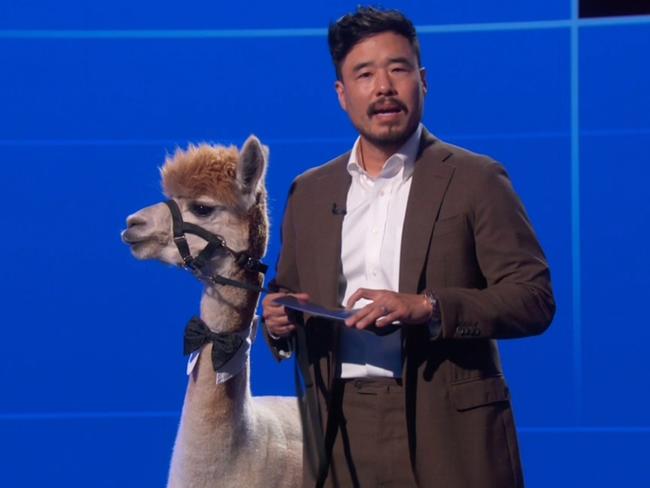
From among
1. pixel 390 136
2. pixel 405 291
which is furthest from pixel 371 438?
pixel 390 136

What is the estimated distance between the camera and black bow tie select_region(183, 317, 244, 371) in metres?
2.25

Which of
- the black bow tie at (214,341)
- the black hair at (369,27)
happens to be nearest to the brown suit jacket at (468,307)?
the black hair at (369,27)

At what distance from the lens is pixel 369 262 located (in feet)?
5.45

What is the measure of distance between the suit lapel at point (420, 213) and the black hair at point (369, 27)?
20 cm

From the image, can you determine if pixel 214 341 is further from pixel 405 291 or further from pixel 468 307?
pixel 468 307

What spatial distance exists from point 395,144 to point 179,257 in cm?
76

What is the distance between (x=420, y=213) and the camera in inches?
63.6

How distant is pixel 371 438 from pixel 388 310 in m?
0.27

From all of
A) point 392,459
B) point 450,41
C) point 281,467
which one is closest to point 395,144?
point 392,459

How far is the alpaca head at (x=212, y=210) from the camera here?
229 cm

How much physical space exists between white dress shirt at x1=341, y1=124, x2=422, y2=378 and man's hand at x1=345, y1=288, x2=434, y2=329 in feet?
0.47

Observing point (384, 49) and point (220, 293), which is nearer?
point (384, 49)

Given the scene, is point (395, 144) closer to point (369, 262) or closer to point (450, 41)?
point (369, 262)

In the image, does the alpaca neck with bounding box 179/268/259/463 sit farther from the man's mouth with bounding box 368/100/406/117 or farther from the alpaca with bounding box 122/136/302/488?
the man's mouth with bounding box 368/100/406/117
